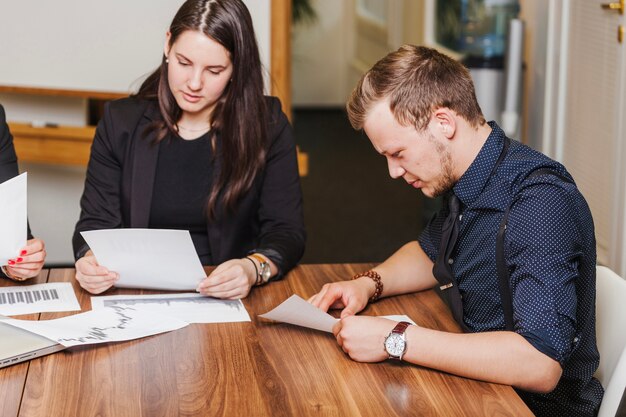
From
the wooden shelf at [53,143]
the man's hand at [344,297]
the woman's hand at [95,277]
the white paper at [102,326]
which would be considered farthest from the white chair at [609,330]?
the wooden shelf at [53,143]

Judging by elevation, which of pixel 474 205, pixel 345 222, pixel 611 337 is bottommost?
pixel 345 222

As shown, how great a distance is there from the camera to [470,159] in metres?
1.84

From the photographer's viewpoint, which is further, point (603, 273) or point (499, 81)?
point (499, 81)

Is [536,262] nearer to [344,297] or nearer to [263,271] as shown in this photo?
[344,297]

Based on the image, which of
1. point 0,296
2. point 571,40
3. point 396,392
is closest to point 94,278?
point 0,296

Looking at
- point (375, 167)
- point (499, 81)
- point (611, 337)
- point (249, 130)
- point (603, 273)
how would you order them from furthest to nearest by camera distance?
point (375, 167), point (499, 81), point (249, 130), point (603, 273), point (611, 337)

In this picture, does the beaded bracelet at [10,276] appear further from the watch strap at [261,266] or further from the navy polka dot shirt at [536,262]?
the navy polka dot shirt at [536,262]

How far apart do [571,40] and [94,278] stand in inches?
122

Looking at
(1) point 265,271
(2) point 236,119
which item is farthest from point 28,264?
(2) point 236,119

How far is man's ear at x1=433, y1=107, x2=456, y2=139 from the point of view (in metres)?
1.79

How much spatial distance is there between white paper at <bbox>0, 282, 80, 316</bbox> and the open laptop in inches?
6.6

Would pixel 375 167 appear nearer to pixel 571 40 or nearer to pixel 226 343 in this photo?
pixel 571 40

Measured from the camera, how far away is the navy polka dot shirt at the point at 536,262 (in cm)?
164

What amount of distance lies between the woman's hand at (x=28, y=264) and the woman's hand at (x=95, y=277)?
13 centimetres
